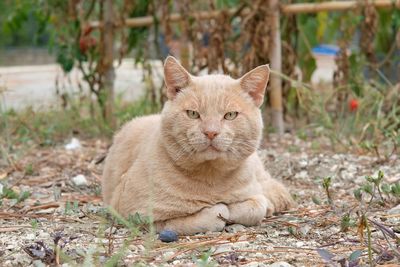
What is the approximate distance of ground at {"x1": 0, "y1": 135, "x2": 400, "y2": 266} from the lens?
290 cm

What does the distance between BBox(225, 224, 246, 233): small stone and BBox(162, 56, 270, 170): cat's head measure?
1.03 feet

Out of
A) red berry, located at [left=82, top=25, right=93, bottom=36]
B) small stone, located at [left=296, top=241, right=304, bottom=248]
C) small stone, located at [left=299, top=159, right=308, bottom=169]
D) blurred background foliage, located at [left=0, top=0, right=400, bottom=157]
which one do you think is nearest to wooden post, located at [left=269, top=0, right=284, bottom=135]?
blurred background foliage, located at [left=0, top=0, right=400, bottom=157]

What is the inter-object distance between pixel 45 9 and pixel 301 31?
2.26m

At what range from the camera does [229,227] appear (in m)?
3.58

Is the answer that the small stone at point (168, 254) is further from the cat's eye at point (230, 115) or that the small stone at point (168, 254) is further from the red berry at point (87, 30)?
the red berry at point (87, 30)

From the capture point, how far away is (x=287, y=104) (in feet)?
22.1

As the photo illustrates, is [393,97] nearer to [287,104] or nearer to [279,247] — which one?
[287,104]

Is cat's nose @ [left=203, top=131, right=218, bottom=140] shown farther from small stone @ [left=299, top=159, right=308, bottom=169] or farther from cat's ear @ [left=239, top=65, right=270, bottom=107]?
small stone @ [left=299, top=159, right=308, bottom=169]

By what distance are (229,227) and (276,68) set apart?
295 centimetres

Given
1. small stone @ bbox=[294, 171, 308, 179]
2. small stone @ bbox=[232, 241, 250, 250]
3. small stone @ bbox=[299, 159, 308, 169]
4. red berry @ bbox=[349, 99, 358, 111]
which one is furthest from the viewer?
red berry @ bbox=[349, 99, 358, 111]

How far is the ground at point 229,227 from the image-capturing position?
9.52ft

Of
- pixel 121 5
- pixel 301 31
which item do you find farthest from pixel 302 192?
pixel 121 5

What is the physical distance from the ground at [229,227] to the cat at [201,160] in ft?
0.35

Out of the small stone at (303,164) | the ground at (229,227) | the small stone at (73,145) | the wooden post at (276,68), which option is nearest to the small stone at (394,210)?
the ground at (229,227)
